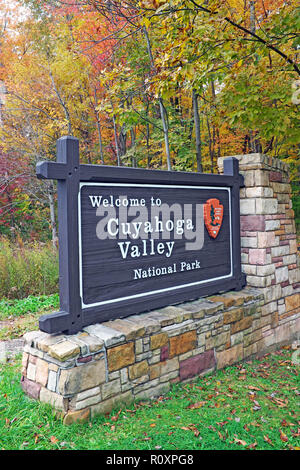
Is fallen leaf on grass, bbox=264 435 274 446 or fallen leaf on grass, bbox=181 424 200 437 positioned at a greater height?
fallen leaf on grass, bbox=181 424 200 437

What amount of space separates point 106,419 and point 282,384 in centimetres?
203

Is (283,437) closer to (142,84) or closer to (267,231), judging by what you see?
(267,231)

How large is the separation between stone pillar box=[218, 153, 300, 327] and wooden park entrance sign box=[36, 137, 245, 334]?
358 millimetres

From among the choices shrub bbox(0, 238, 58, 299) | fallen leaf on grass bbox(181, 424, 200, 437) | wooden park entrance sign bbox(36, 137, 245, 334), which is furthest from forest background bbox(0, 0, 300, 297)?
fallen leaf on grass bbox(181, 424, 200, 437)

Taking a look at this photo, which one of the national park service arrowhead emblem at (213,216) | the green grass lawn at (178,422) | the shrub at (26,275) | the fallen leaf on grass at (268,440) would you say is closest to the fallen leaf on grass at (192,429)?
the green grass lawn at (178,422)

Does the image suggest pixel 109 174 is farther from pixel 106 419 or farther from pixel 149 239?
pixel 106 419

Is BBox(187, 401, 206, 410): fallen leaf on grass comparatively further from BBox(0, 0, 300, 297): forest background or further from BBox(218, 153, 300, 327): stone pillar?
BBox(0, 0, 300, 297): forest background

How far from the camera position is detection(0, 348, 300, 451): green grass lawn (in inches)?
99.9

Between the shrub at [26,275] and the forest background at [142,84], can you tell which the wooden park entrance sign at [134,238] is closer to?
the forest background at [142,84]

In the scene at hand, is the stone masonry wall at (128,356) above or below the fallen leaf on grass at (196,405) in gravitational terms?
above

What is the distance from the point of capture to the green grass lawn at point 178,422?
8.32 ft

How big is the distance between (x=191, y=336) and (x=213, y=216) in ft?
4.72

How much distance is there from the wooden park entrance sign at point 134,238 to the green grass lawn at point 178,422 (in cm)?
70

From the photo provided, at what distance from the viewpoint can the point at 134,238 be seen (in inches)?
135
